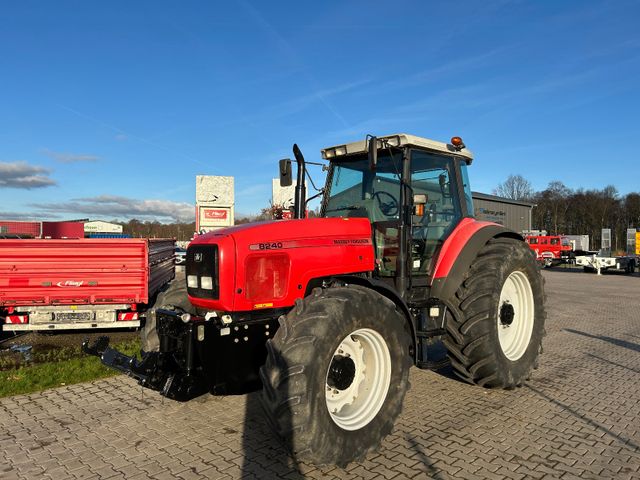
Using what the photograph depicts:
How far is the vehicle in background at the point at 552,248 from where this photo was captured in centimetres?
3384

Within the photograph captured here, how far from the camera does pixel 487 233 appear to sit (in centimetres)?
511

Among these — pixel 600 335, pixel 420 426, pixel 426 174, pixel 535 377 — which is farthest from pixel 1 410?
pixel 600 335

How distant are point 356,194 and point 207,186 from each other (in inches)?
636

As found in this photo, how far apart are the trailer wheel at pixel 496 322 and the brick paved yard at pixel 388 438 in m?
0.31

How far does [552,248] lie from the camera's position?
34.5 metres

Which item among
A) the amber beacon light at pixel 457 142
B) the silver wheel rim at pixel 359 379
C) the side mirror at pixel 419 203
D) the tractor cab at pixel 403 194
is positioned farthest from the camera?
the amber beacon light at pixel 457 142

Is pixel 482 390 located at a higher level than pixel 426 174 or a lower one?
lower

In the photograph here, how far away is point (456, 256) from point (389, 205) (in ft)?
2.82

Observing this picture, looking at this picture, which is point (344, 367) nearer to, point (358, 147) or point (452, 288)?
point (452, 288)

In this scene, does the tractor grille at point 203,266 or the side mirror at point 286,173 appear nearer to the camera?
the tractor grille at point 203,266

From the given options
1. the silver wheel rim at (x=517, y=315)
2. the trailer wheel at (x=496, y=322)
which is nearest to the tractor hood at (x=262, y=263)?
the trailer wheel at (x=496, y=322)

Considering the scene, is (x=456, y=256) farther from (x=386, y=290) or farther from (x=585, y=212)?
(x=585, y=212)

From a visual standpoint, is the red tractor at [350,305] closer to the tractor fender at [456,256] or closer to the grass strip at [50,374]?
the tractor fender at [456,256]

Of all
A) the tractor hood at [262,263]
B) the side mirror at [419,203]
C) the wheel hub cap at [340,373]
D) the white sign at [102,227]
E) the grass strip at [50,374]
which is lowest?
the grass strip at [50,374]
